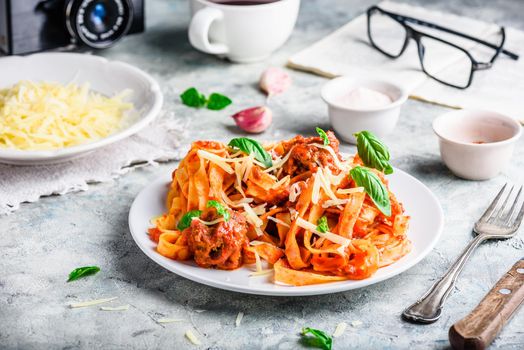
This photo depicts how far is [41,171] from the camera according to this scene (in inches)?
90.0

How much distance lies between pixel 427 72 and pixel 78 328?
168 centimetres

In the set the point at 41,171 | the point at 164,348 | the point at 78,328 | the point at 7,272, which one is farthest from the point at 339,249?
the point at 41,171

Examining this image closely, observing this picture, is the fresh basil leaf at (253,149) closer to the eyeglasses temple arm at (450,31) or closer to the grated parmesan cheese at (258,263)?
the grated parmesan cheese at (258,263)

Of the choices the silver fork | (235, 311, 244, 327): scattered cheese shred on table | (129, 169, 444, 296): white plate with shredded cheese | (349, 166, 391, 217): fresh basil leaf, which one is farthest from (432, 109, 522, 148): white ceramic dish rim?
(235, 311, 244, 327): scattered cheese shred on table

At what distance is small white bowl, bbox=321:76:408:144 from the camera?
2389 mm

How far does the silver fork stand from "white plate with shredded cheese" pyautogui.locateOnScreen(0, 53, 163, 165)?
0.96 meters

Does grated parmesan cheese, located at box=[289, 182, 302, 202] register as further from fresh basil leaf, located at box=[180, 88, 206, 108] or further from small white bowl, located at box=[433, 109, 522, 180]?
fresh basil leaf, located at box=[180, 88, 206, 108]

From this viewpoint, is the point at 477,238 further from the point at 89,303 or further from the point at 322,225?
the point at 89,303

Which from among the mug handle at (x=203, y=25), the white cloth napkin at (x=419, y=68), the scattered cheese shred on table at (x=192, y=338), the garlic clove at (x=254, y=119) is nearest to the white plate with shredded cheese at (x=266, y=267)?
the scattered cheese shred on table at (x=192, y=338)

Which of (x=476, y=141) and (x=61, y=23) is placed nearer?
(x=476, y=141)

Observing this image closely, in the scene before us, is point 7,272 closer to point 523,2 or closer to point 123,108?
point 123,108

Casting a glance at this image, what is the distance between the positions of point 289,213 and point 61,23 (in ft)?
4.78

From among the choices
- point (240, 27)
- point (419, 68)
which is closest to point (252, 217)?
point (240, 27)

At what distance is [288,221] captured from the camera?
178 cm
